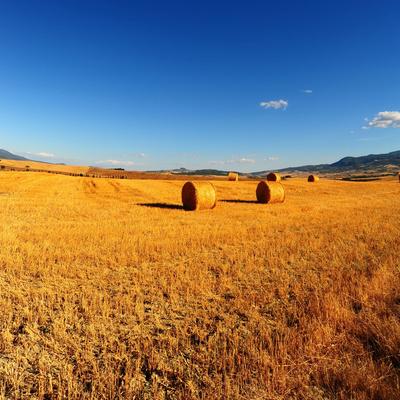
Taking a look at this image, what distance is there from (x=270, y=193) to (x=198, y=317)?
65.5ft

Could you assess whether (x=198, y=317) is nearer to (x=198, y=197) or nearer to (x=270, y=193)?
(x=198, y=197)

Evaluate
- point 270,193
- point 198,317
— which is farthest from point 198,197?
point 198,317

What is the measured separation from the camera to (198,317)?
5.47m

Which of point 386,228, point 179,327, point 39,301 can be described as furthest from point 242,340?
point 386,228

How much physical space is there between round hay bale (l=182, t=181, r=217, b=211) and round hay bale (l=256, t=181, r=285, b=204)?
5.50 metres

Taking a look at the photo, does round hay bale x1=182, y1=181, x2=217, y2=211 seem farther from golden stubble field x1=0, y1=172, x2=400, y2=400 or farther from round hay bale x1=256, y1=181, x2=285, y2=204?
golden stubble field x1=0, y1=172, x2=400, y2=400

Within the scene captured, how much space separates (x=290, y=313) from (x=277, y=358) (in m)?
1.55

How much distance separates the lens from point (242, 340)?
469 centimetres

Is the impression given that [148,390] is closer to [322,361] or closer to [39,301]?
[322,361]

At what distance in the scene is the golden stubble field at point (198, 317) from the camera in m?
3.76

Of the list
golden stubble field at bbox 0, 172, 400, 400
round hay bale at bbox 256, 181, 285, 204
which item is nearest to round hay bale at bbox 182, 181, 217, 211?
round hay bale at bbox 256, 181, 285, 204

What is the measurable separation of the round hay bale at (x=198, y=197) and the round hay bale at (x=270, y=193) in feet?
18.0

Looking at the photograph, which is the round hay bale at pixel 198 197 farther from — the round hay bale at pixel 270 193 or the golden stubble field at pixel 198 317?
the golden stubble field at pixel 198 317

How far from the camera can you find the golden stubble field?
376cm
